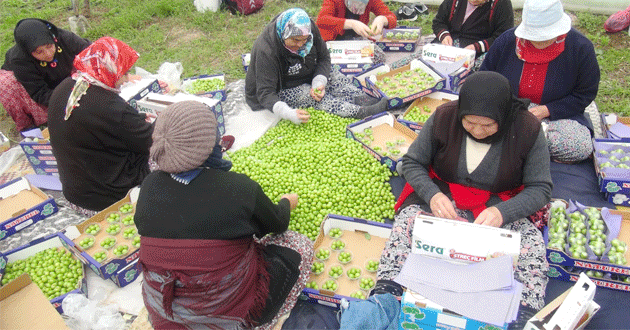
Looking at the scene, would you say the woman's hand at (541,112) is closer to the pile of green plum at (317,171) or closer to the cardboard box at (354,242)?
the pile of green plum at (317,171)

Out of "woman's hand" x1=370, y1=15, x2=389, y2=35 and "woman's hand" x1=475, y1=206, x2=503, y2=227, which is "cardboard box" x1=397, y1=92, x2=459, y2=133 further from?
"woman's hand" x1=475, y1=206, x2=503, y2=227

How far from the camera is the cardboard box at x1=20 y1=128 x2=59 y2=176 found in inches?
160

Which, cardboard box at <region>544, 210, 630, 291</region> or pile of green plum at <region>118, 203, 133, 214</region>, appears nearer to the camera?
cardboard box at <region>544, 210, 630, 291</region>

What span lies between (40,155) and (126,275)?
1.85 m

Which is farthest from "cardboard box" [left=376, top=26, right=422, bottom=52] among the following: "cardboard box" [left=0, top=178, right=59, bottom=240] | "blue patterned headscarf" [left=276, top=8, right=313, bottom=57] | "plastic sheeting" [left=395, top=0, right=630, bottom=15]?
"cardboard box" [left=0, top=178, right=59, bottom=240]

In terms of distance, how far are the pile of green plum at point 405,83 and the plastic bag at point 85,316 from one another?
3269 mm

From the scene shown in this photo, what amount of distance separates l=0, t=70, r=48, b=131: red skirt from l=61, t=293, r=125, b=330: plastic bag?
305 cm

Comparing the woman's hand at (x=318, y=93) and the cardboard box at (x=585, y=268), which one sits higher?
the woman's hand at (x=318, y=93)

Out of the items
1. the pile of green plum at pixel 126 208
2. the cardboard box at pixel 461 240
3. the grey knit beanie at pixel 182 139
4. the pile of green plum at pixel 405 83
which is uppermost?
the grey knit beanie at pixel 182 139

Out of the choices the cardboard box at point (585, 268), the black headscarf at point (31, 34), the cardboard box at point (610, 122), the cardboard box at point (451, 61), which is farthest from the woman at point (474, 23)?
the black headscarf at point (31, 34)

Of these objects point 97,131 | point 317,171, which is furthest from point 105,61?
point 317,171

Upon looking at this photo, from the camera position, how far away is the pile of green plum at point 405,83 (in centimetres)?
461

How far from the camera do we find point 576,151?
3.64 metres

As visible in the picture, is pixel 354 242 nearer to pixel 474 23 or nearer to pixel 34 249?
pixel 34 249
